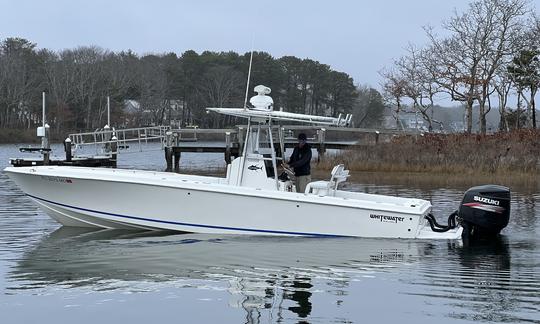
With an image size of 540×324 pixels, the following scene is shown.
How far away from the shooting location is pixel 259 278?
10.4m

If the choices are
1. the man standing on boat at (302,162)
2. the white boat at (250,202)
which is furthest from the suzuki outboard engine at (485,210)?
the man standing on boat at (302,162)

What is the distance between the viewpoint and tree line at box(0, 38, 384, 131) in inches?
3351

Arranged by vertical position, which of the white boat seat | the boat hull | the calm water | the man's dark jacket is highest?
the man's dark jacket

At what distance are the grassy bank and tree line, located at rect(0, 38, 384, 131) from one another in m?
48.7

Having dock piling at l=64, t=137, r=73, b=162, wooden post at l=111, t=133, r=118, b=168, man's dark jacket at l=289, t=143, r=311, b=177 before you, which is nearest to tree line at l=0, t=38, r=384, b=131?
wooden post at l=111, t=133, r=118, b=168

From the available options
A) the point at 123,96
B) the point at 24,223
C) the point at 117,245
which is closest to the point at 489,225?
the point at 117,245

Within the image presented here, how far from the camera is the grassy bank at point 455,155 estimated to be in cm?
2982

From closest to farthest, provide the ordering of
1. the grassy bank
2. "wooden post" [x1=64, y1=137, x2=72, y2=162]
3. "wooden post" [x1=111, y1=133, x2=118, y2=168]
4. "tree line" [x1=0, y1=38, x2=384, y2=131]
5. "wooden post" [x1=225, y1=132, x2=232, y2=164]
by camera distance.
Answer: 1. the grassy bank
2. "wooden post" [x1=64, y1=137, x2=72, y2=162]
3. "wooden post" [x1=111, y1=133, x2=118, y2=168]
4. "wooden post" [x1=225, y1=132, x2=232, y2=164]
5. "tree line" [x1=0, y1=38, x2=384, y2=131]

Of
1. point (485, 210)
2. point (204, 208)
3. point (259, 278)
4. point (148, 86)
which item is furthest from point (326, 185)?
point (148, 86)

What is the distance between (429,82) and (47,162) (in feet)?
80.0

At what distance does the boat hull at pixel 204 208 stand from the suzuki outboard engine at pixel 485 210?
445 mm

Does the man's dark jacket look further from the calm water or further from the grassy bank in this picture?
the grassy bank

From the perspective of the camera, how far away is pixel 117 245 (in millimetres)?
13047

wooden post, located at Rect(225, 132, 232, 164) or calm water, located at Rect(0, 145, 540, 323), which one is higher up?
wooden post, located at Rect(225, 132, 232, 164)
